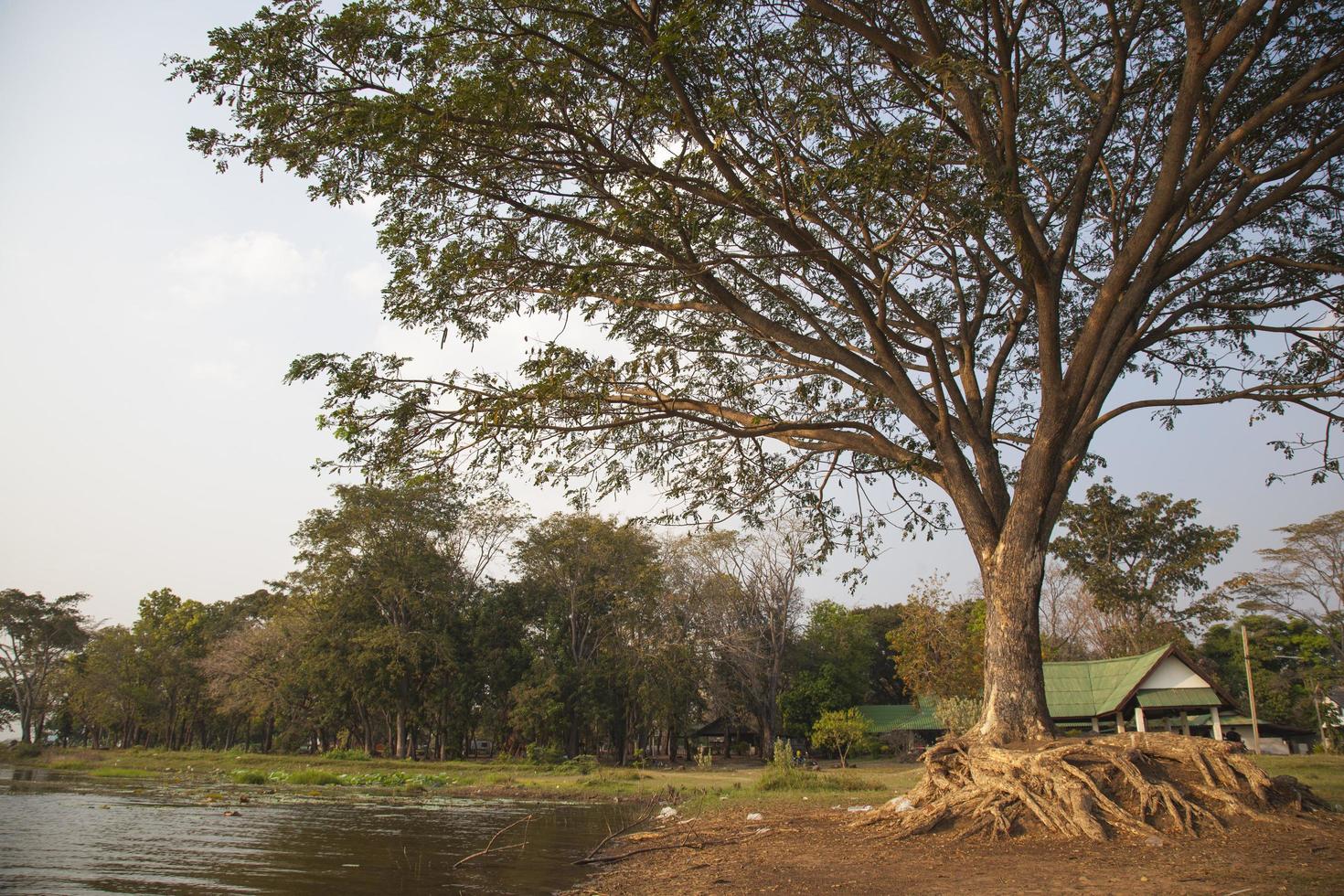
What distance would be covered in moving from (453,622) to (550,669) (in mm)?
5102

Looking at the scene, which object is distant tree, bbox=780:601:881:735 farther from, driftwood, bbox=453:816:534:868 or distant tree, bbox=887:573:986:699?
driftwood, bbox=453:816:534:868

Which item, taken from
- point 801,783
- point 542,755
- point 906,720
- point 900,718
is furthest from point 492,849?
point 900,718

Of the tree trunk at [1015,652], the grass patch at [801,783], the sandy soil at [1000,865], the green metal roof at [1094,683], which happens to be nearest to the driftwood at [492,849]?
the sandy soil at [1000,865]

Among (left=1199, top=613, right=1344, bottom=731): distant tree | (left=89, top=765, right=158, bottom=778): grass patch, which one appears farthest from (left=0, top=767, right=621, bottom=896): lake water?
(left=1199, top=613, right=1344, bottom=731): distant tree

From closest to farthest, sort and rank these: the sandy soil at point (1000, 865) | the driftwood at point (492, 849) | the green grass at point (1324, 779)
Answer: the sandy soil at point (1000, 865), the driftwood at point (492, 849), the green grass at point (1324, 779)

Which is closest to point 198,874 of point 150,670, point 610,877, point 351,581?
point 610,877

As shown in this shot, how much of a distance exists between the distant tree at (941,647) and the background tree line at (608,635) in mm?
78

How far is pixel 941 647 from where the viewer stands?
101ft

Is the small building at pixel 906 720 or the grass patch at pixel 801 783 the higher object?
the grass patch at pixel 801 783

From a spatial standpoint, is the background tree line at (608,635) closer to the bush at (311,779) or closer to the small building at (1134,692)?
the small building at (1134,692)

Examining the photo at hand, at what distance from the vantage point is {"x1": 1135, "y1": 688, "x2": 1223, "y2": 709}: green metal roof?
2517 centimetres

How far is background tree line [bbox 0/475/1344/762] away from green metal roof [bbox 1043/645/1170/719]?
2698mm

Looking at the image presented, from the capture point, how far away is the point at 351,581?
116ft

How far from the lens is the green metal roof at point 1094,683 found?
25827mm
